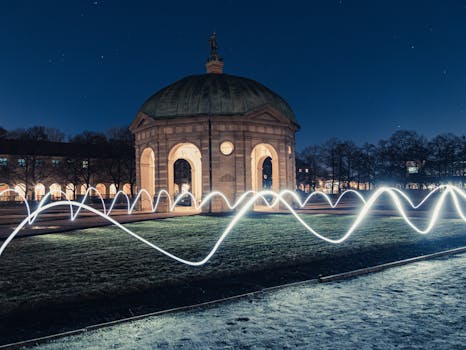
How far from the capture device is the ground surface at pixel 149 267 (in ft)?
24.1

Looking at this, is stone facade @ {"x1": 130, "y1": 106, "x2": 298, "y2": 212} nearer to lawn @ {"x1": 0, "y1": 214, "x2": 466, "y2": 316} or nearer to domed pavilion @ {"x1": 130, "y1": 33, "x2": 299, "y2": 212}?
domed pavilion @ {"x1": 130, "y1": 33, "x2": 299, "y2": 212}

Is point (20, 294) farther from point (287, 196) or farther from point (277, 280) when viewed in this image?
point (287, 196)

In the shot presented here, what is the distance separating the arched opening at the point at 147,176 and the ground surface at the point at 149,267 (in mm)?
23037

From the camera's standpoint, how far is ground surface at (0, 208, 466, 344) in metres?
7.33

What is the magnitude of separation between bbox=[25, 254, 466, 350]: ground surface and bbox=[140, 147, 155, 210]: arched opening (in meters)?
35.2

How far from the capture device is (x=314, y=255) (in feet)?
40.9

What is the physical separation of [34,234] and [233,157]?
21.3 metres

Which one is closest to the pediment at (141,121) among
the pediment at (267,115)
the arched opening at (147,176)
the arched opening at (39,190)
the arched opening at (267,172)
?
the arched opening at (147,176)

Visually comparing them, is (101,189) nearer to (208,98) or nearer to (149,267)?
(208,98)

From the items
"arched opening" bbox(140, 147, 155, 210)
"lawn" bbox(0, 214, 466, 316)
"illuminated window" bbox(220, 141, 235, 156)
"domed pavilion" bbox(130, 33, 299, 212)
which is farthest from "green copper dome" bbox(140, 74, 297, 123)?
"lawn" bbox(0, 214, 466, 316)

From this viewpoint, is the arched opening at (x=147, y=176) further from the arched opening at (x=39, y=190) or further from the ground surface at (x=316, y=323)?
the arched opening at (x=39, y=190)

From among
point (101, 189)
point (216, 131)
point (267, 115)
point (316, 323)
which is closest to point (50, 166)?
point (101, 189)

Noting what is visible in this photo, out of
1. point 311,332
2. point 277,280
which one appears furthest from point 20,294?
point 311,332

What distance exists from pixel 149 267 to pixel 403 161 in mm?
80760
